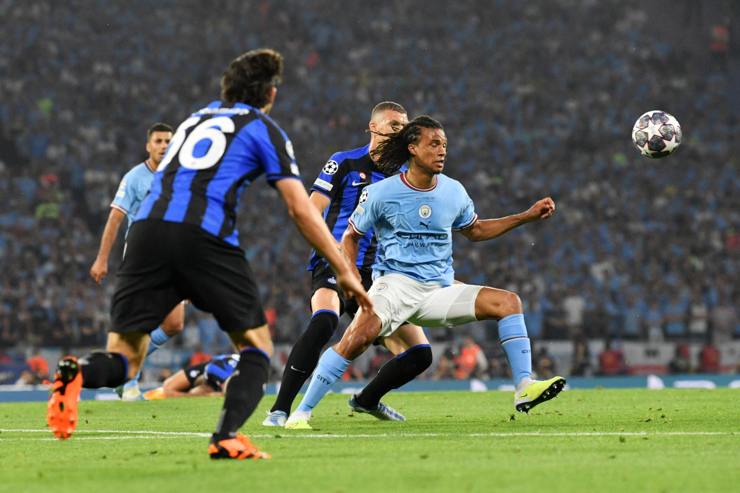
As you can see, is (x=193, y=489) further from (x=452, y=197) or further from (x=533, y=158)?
(x=533, y=158)

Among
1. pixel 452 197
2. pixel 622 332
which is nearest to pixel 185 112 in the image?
pixel 622 332

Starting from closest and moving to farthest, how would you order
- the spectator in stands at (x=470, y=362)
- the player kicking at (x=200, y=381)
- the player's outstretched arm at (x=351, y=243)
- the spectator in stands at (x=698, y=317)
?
the player's outstretched arm at (x=351, y=243) → the player kicking at (x=200, y=381) → the spectator in stands at (x=470, y=362) → the spectator in stands at (x=698, y=317)

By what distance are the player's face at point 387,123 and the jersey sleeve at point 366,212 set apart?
2.78 feet

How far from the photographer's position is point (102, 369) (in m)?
5.96

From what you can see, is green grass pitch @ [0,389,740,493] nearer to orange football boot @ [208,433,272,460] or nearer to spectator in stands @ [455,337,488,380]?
orange football boot @ [208,433,272,460]

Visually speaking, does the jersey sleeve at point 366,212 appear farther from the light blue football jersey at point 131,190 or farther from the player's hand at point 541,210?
the light blue football jersey at point 131,190

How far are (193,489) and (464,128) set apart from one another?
26507 millimetres

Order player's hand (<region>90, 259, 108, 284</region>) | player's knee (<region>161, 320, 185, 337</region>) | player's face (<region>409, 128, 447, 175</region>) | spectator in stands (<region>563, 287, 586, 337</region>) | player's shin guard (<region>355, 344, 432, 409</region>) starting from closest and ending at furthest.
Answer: player's face (<region>409, 128, 447, 175</region>), player's shin guard (<region>355, 344, 432, 409</region>), player's hand (<region>90, 259, 108, 284</region>), player's knee (<region>161, 320, 185, 337</region>), spectator in stands (<region>563, 287, 586, 337</region>)

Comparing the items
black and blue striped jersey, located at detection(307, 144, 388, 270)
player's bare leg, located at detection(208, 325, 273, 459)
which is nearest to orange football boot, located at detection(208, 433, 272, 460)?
player's bare leg, located at detection(208, 325, 273, 459)

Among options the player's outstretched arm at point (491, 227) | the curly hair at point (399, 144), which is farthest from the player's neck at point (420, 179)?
the player's outstretched arm at point (491, 227)

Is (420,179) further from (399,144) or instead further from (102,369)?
(102,369)

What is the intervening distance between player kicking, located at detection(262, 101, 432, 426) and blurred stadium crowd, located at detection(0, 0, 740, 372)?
1131 cm

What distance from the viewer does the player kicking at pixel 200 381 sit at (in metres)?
13.6

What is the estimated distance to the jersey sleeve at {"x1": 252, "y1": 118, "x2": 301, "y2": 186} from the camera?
19.5 feet
